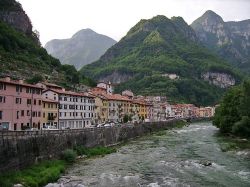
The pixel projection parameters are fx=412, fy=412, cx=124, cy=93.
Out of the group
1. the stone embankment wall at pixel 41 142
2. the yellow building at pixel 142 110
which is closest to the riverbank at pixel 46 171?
the stone embankment wall at pixel 41 142

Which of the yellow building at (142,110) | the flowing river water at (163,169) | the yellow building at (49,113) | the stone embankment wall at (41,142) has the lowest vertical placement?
the flowing river water at (163,169)

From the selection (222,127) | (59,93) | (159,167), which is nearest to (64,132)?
(159,167)

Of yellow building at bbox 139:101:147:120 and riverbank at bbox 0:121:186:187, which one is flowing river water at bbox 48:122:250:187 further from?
yellow building at bbox 139:101:147:120

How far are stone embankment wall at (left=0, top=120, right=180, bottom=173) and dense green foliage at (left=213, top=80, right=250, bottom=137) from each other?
31042 mm

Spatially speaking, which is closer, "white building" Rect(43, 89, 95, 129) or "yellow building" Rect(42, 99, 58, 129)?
"yellow building" Rect(42, 99, 58, 129)

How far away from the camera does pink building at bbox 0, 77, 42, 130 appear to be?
67438 millimetres

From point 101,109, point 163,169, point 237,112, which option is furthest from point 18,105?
point 101,109

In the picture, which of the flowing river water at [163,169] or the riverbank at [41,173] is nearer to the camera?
the riverbank at [41,173]

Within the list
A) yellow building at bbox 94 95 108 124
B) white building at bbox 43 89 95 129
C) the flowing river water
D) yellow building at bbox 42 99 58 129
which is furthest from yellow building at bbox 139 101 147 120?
the flowing river water

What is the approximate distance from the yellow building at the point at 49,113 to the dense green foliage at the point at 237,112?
4405 cm

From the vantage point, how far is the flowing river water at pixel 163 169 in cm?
4906

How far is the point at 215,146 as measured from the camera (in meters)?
87.9

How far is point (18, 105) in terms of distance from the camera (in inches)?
2830

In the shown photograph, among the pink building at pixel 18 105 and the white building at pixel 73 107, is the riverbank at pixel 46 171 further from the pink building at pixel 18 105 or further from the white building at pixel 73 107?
the white building at pixel 73 107
